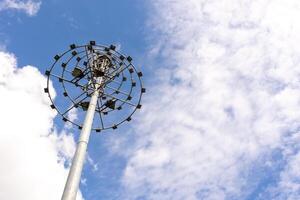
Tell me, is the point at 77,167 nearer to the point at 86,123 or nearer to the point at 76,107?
the point at 86,123

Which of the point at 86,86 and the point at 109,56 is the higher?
the point at 109,56

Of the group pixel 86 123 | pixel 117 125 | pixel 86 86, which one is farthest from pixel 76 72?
pixel 86 123

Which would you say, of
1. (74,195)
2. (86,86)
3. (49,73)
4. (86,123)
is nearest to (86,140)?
(86,123)

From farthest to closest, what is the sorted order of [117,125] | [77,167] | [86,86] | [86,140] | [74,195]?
[117,125], [86,86], [86,140], [77,167], [74,195]

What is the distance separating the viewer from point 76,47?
80.4ft

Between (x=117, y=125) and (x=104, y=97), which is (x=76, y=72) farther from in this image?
(x=117, y=125)

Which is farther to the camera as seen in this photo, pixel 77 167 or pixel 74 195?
pixel 77 167

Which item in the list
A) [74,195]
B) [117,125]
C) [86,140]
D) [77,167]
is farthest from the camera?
[117,125]

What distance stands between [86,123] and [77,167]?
2.85 metres

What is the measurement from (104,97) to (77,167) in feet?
25.6

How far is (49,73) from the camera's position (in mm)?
24062

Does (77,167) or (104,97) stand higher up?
(104,97)

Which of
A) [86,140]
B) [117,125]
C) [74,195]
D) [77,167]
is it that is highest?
[117,125]

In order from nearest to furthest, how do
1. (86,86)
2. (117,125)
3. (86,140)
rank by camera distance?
(86,140), (86,86), (117,125)
